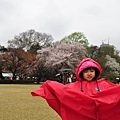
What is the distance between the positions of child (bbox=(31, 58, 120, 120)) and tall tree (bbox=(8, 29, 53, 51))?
184 feet

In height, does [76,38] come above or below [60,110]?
above

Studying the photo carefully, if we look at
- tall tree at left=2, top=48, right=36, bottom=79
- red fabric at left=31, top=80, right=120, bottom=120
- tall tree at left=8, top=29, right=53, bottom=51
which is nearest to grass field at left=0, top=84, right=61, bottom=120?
red fabric at left=31, top=80, right=120, bottom=120

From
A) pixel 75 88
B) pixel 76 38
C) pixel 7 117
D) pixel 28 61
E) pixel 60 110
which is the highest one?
pixel 76 38

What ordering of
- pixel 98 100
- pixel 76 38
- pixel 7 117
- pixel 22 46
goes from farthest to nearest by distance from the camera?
1. pixel 76 38
2. pixel 22 46
3. pixel 7 117
4. pixel 98 100

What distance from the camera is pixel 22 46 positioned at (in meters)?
61.4

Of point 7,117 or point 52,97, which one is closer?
point 52,97

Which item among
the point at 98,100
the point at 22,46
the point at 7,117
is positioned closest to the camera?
the point at 98,100

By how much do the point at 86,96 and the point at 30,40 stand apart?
60.2 metres

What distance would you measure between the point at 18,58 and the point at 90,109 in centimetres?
4976

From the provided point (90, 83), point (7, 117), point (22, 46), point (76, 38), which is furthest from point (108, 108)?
point (76, 38)

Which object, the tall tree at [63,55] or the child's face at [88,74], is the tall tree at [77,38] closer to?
the tall tree at [63,55]

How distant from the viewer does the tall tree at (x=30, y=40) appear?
199ft

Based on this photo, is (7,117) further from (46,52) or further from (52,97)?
(46,52)

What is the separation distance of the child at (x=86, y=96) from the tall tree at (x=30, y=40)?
56.0 meters
